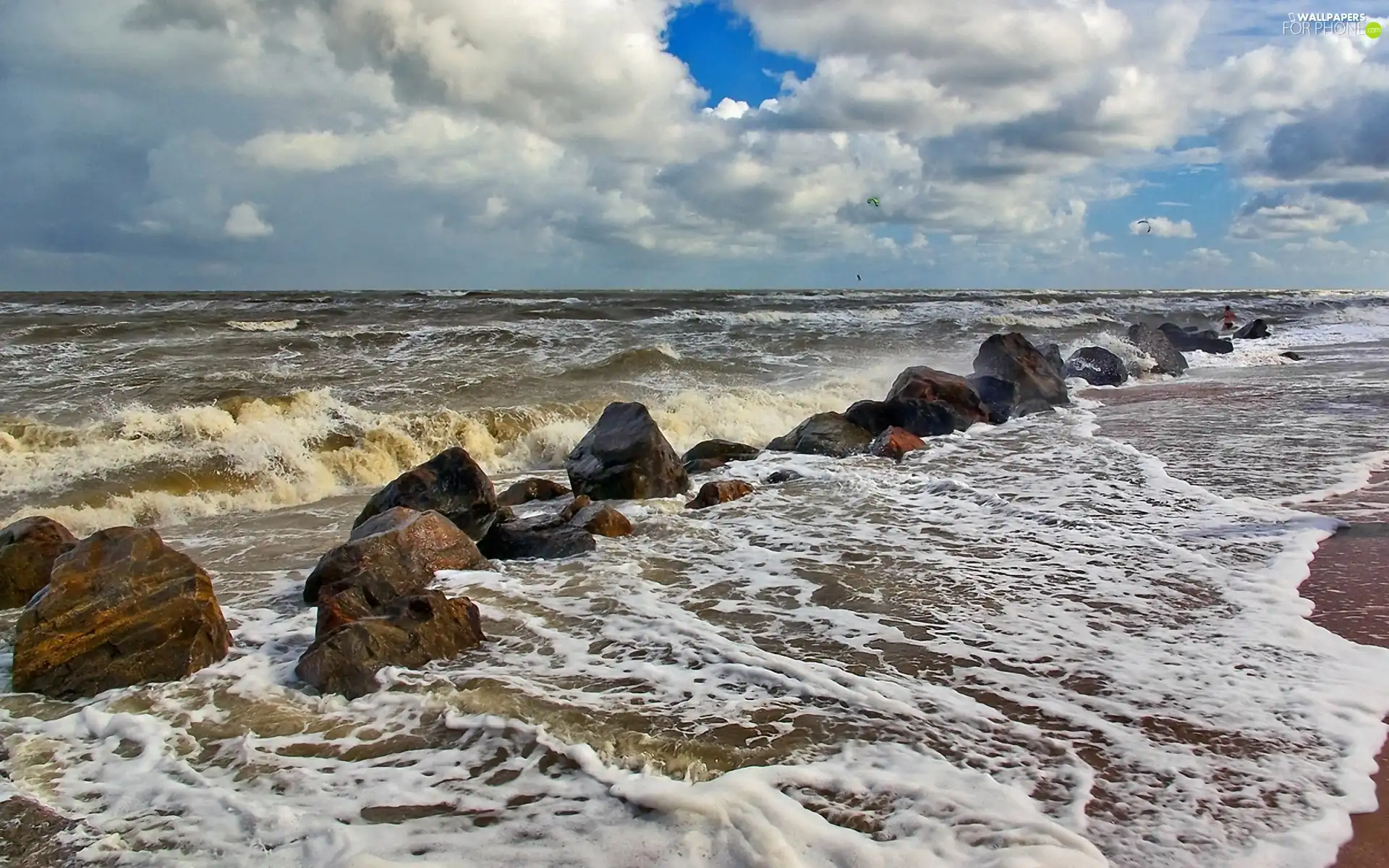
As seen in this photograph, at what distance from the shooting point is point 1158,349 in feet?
72.7

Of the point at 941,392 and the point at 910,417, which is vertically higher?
the point at 941,392

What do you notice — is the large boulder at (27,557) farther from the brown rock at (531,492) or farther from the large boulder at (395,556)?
the brown rock at (531,492)

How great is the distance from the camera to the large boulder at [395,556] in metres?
5.56

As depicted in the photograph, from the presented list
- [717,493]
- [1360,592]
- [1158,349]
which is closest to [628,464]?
[717,493]

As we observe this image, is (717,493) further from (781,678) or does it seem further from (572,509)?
(781,678)

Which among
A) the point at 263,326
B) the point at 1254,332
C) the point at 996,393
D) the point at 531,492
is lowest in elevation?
the point at 531,492

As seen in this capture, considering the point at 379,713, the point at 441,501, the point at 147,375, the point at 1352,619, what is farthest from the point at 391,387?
the point at 1352,619

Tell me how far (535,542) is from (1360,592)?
5.61m

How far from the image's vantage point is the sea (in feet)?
10.2

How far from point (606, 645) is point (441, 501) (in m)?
3.27

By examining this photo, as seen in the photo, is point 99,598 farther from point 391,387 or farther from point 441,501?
point 391,387

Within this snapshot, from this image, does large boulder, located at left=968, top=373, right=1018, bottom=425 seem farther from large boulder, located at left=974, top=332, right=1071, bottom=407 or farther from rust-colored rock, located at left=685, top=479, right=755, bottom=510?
rust-colored rock, located at left=685, top=479, right=755, bottom=510

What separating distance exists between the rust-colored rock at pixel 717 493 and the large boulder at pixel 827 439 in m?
2.39

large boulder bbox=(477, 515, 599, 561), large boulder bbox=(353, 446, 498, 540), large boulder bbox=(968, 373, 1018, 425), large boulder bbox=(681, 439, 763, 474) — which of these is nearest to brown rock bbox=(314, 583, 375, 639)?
large boulder bbox=(477, 515, 599, 561)
